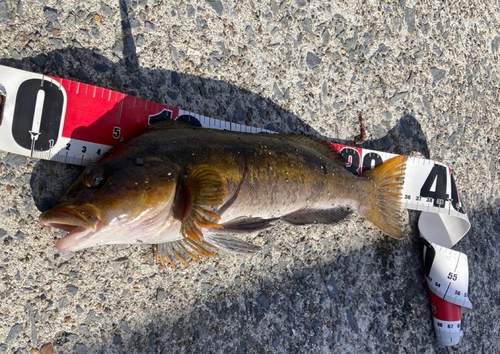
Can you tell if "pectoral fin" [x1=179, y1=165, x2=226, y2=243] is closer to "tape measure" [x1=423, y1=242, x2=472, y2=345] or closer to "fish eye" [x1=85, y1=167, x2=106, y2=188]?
"fish eye" [x1=85, y1=167, x2=106, y2=188]

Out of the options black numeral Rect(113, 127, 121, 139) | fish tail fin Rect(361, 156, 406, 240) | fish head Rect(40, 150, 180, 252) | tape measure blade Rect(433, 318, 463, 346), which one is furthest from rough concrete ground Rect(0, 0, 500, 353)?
fish head Rect(40, 150, 180, 252)

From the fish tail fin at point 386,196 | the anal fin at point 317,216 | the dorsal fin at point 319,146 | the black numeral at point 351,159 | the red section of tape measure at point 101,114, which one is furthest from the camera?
the black numeral at point 351,159

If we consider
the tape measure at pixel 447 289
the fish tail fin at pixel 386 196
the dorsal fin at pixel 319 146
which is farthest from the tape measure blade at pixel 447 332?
the dorsal fin at pixel 319 146

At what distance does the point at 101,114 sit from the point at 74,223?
83cm

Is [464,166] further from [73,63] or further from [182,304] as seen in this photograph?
[73,63]

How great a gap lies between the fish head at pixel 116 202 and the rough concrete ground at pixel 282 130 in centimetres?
45

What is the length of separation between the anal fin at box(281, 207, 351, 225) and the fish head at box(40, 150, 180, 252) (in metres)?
0.93

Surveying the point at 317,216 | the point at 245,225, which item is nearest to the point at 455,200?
the point at 317,216

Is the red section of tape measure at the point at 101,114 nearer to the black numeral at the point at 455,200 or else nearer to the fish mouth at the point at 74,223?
the fish mouth at the point at 74,223

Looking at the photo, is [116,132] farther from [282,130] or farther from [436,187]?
[436,187]

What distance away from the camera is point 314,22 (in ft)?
11.7

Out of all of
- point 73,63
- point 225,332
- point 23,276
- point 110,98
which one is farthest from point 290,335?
point 73,63

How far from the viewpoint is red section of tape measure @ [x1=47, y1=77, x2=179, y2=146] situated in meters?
2.59

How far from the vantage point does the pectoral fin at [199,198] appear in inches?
90.4
